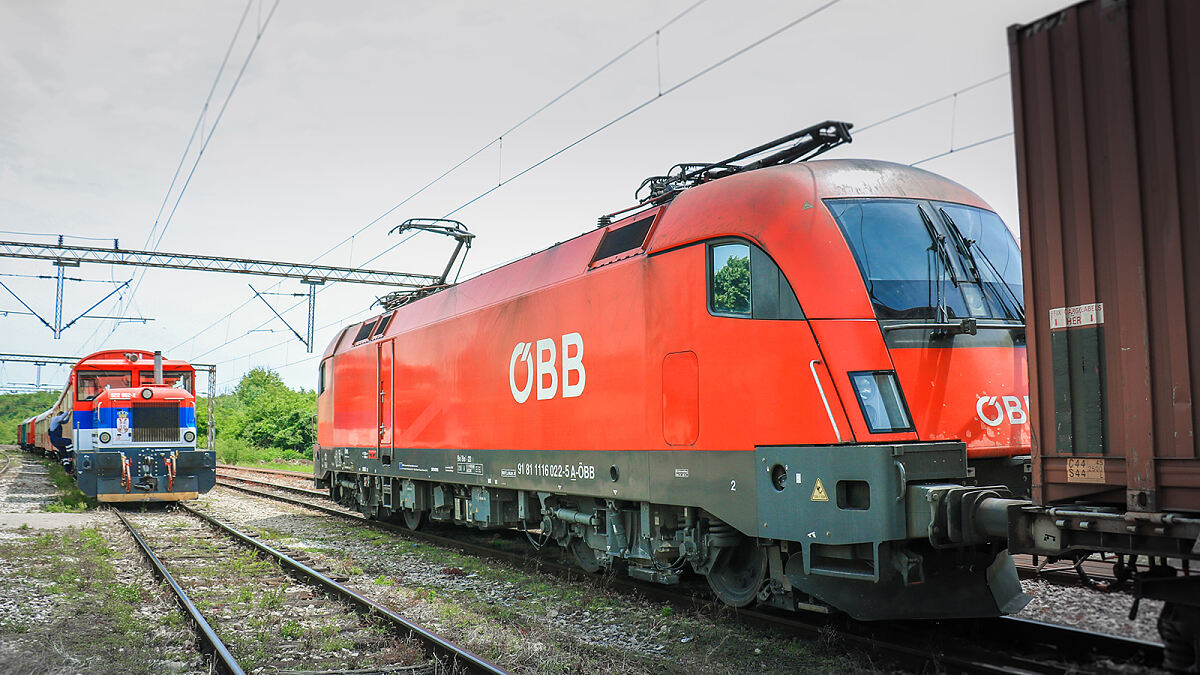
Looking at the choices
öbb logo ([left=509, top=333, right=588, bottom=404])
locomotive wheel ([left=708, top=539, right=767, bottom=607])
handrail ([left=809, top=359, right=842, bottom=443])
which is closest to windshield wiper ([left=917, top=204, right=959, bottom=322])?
handrail ([left=809, top=359, right=842, bottom=443])

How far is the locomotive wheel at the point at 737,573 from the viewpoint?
6898 mm

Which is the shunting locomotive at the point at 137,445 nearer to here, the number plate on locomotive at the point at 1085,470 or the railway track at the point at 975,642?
the railway track at the point at 975,642

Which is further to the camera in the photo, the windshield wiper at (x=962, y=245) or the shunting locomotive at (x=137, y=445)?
the shunting locomotive at (x=137, y=445)

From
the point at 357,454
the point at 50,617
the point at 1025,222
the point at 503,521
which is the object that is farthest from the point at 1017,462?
the point at 357,454

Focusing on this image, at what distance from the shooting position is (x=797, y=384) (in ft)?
20.0

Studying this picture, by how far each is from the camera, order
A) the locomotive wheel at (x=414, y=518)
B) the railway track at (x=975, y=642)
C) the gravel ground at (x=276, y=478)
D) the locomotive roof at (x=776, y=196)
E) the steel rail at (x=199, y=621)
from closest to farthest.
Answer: the railway track at (x=975, y=642) → the steel rail at (x=199, y=621) → the locomotive roof at (x=776, y=196) → the locomotive wheel at (x=414, y=518) → the gravel ground at (x=276, y=478)

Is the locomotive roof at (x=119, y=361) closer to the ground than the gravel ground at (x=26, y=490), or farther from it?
farther from it

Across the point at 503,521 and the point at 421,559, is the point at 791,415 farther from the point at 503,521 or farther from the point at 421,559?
the point at 421,559

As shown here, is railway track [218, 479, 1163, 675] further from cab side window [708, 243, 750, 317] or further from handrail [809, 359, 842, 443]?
cab side window [708, 243, 750, 317]

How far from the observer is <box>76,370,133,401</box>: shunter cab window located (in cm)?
1888

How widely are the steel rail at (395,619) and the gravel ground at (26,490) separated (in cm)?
946

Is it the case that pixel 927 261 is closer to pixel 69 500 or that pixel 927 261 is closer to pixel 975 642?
pixel 975 642

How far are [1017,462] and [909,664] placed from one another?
1662mm

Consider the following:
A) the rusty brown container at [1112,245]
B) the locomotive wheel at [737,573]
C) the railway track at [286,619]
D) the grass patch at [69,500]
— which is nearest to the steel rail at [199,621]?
the railway track at [286,619]
